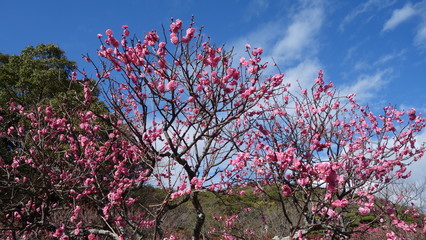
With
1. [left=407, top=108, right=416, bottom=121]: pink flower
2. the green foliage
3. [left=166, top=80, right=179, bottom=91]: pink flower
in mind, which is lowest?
[left=166, top=80, right=179, bottom=91]: pink flower

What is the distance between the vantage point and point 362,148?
645 cm

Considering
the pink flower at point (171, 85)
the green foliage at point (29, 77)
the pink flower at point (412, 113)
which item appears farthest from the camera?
the green foliage at point (29, 77)

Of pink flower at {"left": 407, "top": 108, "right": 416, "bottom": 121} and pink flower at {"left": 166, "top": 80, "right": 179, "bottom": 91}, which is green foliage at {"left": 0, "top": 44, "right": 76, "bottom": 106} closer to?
pink flower at {"left": 166, "top": 80, "right": 179, "bottom": 91}

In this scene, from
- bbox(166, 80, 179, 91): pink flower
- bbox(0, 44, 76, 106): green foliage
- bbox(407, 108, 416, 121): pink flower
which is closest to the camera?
bbox(166, 80, 179, 91): pink flower

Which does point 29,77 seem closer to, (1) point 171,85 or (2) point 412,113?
(1) point 171,85

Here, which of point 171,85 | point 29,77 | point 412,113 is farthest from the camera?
point 29,77

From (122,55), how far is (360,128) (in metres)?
6.30

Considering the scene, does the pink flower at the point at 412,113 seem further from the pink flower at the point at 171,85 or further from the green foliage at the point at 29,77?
the green foliage at the point at 29,77

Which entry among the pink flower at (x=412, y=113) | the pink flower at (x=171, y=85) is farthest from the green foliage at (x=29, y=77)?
the pink flower at (x=412, y=113)

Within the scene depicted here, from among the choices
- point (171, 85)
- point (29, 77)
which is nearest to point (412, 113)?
point (171, 85)

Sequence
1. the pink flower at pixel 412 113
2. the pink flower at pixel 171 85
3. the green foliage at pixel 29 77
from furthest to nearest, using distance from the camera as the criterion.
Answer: the green foliage at pixel 29 77, the pink flower at pixel 412 113, the pink flower at pixel 171 85

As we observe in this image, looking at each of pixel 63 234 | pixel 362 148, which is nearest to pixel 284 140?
pixel 362 148

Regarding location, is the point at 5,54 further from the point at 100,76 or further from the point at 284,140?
the point at 284,140

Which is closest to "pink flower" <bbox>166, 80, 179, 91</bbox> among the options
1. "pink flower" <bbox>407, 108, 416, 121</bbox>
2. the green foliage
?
"pink flower" <bbox>407, 108, 416, 121</bbox>
